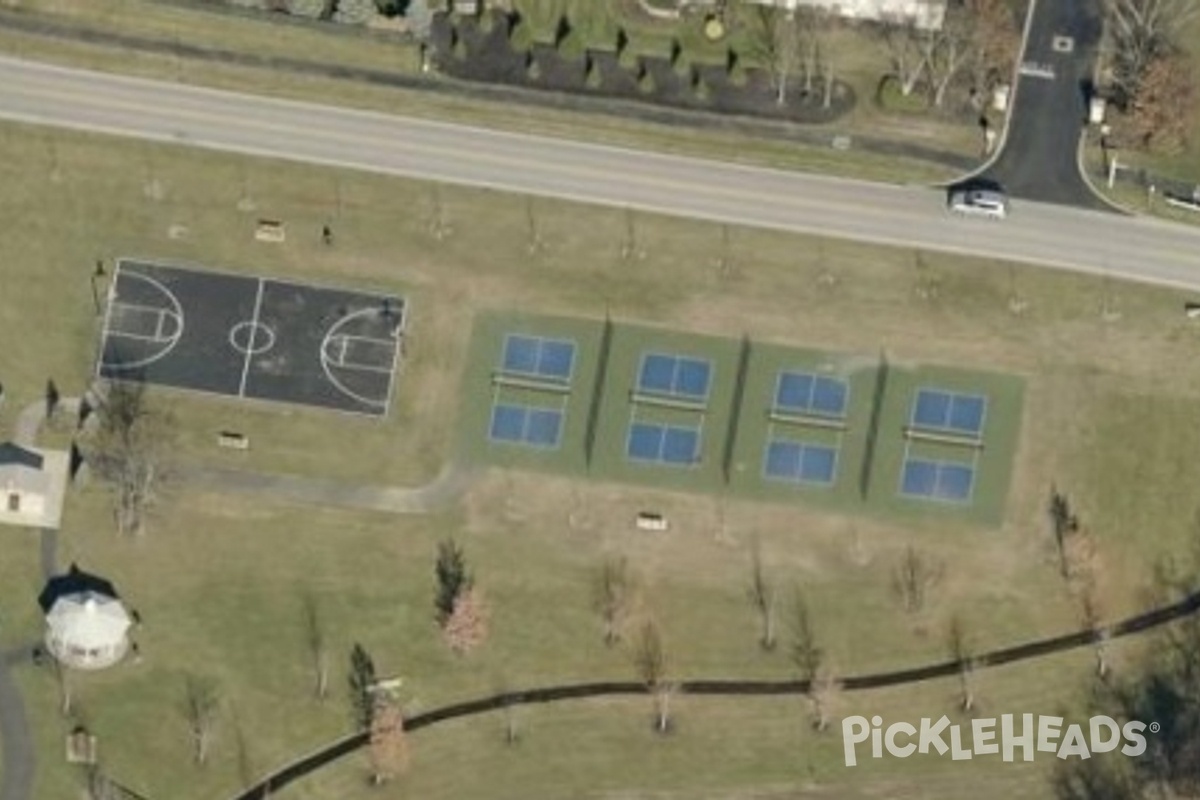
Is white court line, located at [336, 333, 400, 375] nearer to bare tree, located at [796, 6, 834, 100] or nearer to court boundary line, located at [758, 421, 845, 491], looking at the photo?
court boundary line, located at [758, 421, 845, 491]

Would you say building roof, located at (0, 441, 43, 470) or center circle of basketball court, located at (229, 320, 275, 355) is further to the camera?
center circle of basketball court, located at (229, 320, 275, 355)

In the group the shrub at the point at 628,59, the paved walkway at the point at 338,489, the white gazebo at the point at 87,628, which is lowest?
the white gazebo at the point at 87,628

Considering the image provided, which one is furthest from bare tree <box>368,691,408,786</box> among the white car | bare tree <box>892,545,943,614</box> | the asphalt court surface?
the white car

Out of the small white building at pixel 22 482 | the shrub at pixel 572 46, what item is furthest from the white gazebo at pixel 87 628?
the shrub at pixel 572 46

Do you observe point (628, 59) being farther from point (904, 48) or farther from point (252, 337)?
point (252, 337)

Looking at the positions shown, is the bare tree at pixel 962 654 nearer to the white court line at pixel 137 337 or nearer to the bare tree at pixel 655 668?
the bare tree at pixel 655 668
